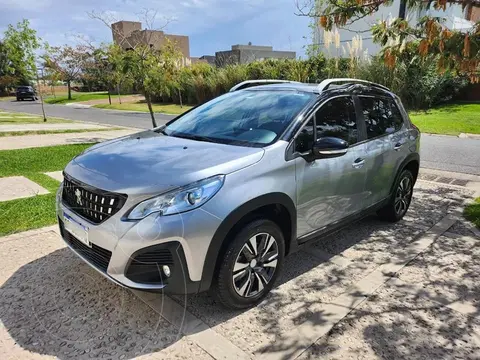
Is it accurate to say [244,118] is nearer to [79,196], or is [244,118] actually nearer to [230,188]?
[230,188]

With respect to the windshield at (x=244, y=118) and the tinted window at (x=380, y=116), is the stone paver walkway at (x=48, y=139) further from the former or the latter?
the tinted window at (x=380, y=116)

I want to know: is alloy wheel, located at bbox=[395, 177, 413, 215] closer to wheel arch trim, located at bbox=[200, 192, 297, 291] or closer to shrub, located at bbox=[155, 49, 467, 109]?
wheel arch trim, located at bbox=[200, 192, 297, 291]

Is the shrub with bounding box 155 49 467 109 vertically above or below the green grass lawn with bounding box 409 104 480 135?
above

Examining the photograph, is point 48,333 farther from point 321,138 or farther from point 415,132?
point 415,132

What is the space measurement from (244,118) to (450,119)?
47.4 feet

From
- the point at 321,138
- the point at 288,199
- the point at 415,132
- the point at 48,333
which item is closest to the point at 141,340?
the point at 48,333

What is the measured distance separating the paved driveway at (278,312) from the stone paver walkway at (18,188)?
156cm

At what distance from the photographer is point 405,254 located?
397cm

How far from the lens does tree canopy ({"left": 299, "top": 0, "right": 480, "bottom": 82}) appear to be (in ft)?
12.3

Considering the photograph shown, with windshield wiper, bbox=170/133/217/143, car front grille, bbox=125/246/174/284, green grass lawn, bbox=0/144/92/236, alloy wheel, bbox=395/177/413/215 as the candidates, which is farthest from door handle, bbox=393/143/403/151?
green grass lawn, bbox=0/144/92/236

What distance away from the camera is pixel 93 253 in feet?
8.89

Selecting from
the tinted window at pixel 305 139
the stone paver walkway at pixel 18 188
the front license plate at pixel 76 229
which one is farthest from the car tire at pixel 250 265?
the stone paver walkway at pixel 18 188

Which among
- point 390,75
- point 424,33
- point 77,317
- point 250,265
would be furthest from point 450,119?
point 77,317

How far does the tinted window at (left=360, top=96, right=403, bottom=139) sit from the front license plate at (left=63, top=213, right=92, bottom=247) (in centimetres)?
289
